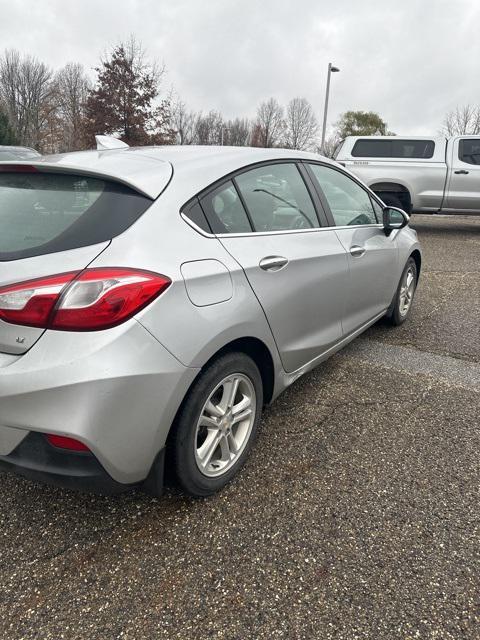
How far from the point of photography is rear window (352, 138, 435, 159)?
32.3 ft

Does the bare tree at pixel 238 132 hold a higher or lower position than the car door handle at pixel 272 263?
higher

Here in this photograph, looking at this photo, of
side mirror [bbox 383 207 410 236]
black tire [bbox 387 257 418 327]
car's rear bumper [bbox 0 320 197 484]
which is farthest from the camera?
black tire [bbox 387 257 418 327]

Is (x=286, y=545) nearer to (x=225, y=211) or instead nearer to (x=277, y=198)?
(x=225, y=211)

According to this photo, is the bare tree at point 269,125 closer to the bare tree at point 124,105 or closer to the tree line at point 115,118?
the tree line at point 115,118

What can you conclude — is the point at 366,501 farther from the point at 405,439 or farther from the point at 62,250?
the point at 62,250

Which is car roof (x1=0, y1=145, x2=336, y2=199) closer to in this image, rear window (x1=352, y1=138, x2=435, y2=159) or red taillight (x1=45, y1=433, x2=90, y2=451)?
red taillight (x1=45, y1=433, x2=90, y2=451)

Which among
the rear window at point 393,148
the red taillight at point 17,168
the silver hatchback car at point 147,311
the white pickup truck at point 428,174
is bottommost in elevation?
the silver hatchback car at point 147,311

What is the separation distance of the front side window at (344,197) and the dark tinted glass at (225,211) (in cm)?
98

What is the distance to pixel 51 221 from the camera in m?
1.79

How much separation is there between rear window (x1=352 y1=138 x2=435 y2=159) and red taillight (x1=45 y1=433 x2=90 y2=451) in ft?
32.5

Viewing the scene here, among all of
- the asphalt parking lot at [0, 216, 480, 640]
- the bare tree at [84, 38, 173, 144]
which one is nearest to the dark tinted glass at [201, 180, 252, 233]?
the asphalt parking lot at [0, 216, 480, 640]

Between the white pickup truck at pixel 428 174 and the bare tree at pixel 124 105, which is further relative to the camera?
the bare tree at pixel 124 105

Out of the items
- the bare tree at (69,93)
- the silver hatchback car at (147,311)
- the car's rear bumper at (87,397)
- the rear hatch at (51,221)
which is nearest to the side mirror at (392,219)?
the silver hatchback car at (147,311)

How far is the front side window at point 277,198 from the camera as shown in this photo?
2.35 m
